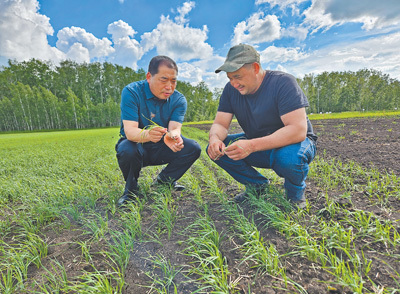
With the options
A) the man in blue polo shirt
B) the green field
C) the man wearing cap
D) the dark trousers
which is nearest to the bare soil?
the green field

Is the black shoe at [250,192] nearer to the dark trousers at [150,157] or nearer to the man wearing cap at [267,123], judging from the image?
the man wearing cap at [267,123]

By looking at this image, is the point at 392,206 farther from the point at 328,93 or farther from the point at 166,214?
the point at 328,93

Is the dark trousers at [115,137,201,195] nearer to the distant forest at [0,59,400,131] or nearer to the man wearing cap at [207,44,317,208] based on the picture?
the man wearing cap at [207,44,317,208]

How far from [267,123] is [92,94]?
6772 centimetres

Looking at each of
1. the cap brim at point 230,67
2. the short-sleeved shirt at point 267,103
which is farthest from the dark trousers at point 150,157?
the cap brim at point 230,67

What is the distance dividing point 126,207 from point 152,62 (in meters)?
1.96

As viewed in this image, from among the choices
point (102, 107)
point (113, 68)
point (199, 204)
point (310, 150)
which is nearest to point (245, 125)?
point (310, 150)

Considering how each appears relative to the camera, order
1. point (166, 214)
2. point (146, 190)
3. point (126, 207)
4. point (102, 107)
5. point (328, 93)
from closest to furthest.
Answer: point (166, 214) → point (126, 207) → point (146, 190) → point (102, 107) → point (328, 93)

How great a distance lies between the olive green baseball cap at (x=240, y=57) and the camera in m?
2.29

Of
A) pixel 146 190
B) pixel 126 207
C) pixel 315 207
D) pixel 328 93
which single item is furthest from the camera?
pixel 328 93

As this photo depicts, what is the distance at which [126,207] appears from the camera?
271 centimetres

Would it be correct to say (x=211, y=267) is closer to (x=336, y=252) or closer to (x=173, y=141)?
(x=336, y=252)

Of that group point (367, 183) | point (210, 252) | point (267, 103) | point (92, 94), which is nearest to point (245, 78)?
point (267, 103)

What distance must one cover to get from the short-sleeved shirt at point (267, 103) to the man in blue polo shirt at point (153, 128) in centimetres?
81
